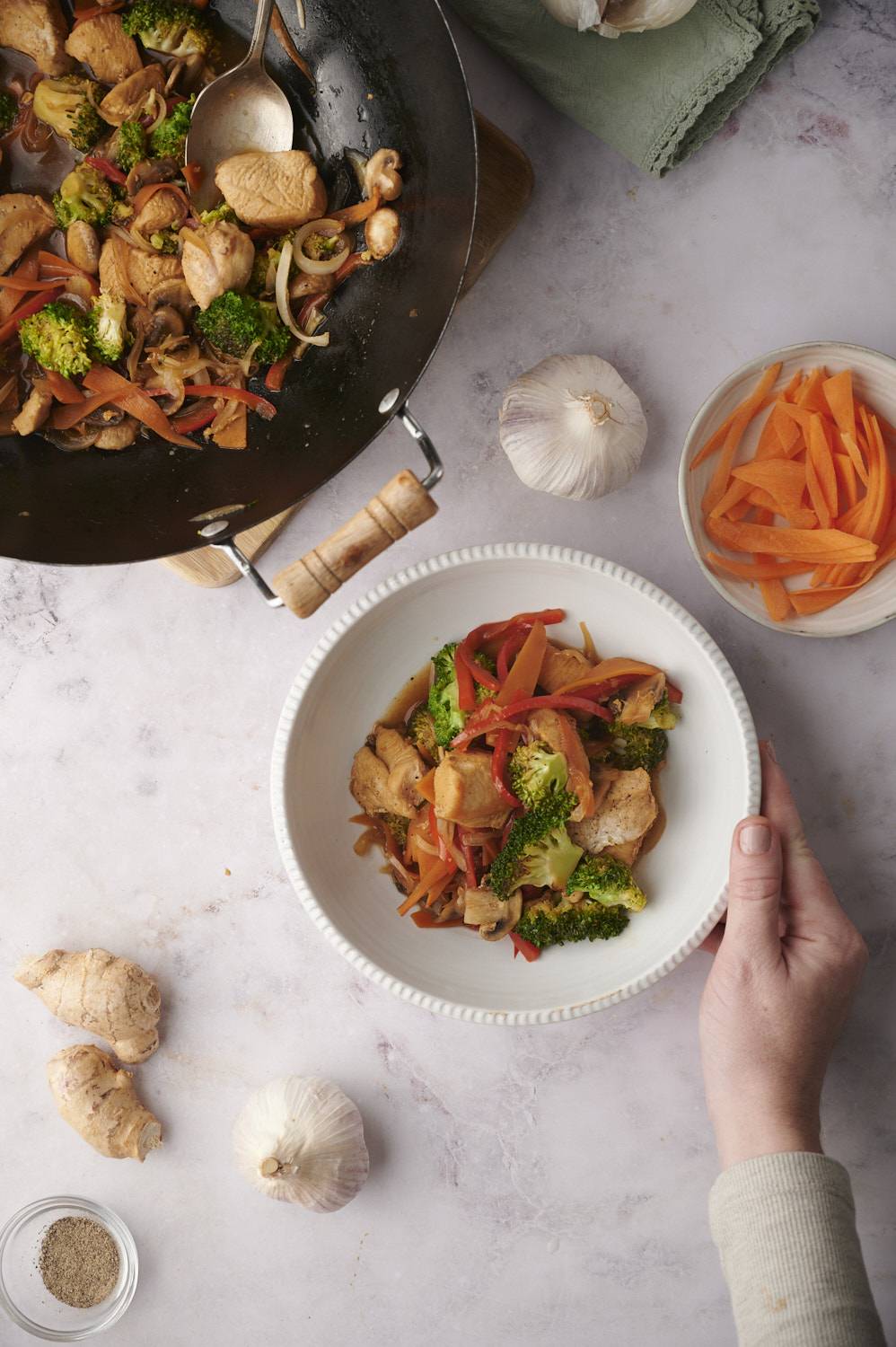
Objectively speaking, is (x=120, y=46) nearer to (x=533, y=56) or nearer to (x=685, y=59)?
(x=533, y=56)

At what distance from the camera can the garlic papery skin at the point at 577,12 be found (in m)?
1.79

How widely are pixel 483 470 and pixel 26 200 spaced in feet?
3.37

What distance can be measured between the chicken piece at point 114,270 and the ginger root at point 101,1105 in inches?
63.1

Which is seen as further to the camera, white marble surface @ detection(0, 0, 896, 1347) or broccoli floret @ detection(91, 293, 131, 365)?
white marble surface @ detection(0, 0, 896, 1347)

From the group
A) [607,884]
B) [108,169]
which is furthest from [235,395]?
[607,884]

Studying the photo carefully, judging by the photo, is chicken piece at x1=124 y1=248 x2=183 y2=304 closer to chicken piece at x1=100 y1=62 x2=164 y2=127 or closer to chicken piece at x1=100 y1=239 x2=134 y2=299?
chicken piece at x1=100 y1=239 x2=134 y2=299

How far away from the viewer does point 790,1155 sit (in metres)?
1.90

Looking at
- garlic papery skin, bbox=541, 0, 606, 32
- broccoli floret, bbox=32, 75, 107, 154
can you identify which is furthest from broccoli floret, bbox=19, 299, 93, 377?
garlic papery skin, bbox=541, 0, 606, 32

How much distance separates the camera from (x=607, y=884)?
1962 millimetres

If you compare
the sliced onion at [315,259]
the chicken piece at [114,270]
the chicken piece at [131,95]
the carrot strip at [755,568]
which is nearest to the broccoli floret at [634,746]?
the carrot strip at [755,568]

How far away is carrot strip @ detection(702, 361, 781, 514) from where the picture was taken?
1991 mm

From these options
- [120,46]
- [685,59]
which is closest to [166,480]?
[120,46]

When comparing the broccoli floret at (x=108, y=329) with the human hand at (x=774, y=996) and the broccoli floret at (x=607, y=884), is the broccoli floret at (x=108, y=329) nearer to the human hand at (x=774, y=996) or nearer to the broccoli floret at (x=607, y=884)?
the broccoli floret at (x=607, y=884)

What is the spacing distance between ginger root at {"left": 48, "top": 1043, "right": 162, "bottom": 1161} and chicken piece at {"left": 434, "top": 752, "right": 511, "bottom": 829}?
1.01m
